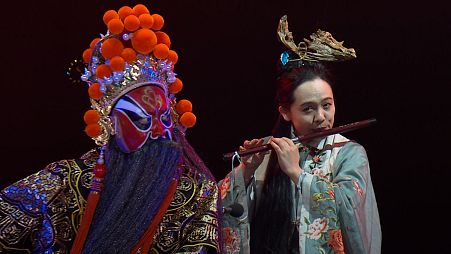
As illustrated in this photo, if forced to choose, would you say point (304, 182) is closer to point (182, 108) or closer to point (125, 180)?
point (182, 108)

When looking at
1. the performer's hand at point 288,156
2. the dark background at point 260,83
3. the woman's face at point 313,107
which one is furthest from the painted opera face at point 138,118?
the dark background at point 260,83

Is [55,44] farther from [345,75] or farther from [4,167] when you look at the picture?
[345,75]

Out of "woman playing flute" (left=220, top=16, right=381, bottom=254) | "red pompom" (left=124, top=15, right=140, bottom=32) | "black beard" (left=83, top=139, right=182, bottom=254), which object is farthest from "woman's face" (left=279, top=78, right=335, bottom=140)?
"red pompom" (left=124, top=15, right=140, bottom=32)

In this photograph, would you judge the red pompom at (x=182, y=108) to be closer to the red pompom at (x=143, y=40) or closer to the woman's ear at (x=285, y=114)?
the red pompom at (x=143, y=40)

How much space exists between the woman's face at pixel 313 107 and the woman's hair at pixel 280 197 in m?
0.03

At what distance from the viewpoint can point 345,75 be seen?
3590mm

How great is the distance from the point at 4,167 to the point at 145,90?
41.6 inches

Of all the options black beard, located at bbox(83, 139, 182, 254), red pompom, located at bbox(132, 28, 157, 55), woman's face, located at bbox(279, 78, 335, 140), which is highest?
woman's face, located at bbox(279, 78, 335, 140)

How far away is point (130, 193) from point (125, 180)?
0.14 feet

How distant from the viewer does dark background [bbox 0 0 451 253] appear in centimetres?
342

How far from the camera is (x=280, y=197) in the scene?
3068 mm

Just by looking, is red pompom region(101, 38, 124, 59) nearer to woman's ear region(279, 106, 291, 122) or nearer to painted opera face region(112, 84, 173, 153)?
painted opera face region(112, 84, 173, 153)

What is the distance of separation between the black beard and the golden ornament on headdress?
0.77m

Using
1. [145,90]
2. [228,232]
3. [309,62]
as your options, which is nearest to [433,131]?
[309,62]
